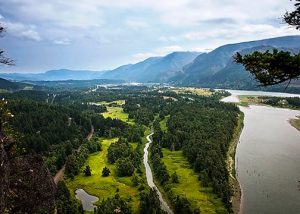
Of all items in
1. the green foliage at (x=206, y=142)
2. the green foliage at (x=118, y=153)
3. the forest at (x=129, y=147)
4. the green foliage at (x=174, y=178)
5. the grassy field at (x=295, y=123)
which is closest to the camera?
the forest at (x=129, y=147)

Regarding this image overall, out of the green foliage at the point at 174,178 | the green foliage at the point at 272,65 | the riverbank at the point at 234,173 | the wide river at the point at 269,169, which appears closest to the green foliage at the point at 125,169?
the green foliage at the point at 174,178

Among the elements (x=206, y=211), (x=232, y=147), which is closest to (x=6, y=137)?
(x=206, y=211)

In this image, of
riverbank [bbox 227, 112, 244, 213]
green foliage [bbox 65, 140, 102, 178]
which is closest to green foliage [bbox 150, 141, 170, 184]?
riverbank [bbox 227, 112, 244, 213]

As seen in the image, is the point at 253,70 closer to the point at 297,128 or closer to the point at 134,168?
the point at 134,168

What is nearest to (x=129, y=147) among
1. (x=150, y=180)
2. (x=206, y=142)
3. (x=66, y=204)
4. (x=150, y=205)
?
(x=206, y=142)

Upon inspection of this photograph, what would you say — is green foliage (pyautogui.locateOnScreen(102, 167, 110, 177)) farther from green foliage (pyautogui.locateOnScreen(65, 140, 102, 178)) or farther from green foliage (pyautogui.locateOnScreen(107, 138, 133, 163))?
green foliage (pyautogui.locateOnScreen(107, 138, 133, 163))

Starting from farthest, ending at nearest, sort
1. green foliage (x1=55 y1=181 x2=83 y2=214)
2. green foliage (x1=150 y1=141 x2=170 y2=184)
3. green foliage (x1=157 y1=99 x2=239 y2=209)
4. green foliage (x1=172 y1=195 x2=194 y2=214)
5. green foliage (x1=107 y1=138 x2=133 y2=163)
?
green foliage (x1=107 y1=138 x2=133 y2=163)
green foliage (x1=150 y1=141 x2=170 y2=184)
green foliage (x1=157 y1=99 x2=239 y2=209)
green foliage (x1=172 y1=195 x2=194 y2=214)
green foliage (x1=55 y1=181 x2=83 y2=214)

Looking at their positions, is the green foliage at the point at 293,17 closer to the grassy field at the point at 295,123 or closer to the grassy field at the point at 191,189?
the grassy field at the point at 191,189
